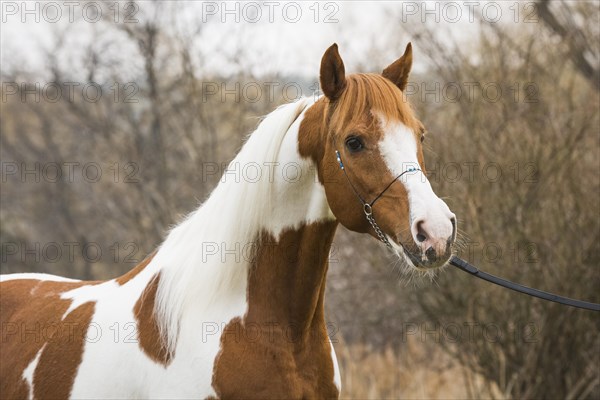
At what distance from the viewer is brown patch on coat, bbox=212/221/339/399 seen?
3025 mm

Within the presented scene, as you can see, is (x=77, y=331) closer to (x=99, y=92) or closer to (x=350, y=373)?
(x=350, y=373)

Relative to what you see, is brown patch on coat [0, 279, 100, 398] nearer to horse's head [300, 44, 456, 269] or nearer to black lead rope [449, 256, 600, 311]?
horse's head [300, 44, 456, 269]

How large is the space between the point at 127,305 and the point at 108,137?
8.65 m

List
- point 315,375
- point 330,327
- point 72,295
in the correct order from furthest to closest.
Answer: point 330,327 < point 72,295 < point 315,375

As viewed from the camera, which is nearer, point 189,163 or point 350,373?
point 350,373

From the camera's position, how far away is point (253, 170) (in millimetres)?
3262

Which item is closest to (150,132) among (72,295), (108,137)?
(108,137)

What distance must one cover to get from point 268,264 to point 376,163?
2.17ft

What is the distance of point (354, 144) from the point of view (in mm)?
3020

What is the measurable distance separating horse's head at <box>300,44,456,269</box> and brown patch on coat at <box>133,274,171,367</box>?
895mm

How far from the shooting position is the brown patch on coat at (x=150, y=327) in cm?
317

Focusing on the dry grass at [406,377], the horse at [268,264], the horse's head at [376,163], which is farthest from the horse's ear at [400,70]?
the dry grass at [406,377]

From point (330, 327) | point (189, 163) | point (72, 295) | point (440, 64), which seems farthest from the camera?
point (189, 163)

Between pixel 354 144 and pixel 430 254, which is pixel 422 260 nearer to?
pixel 430 254
